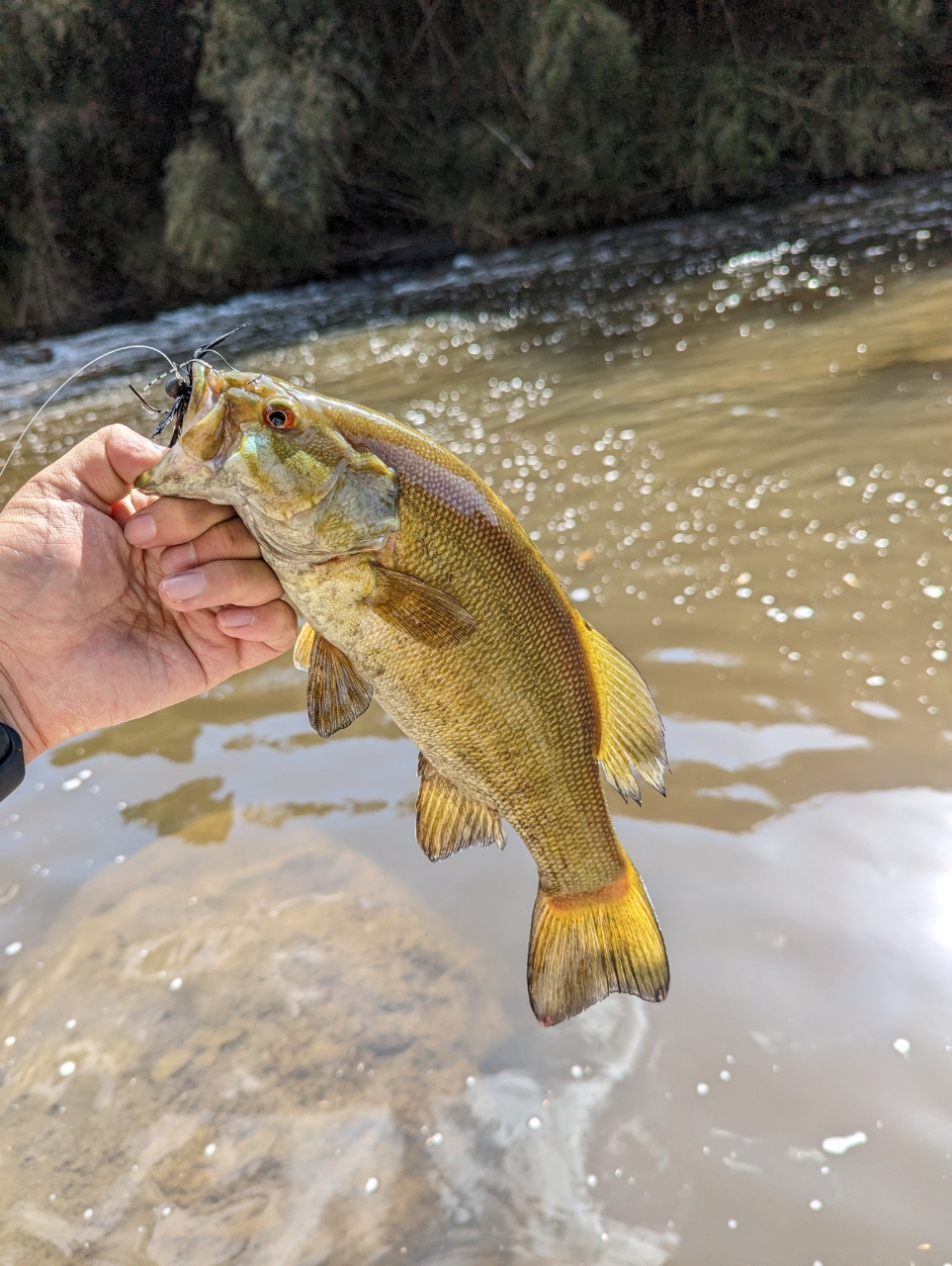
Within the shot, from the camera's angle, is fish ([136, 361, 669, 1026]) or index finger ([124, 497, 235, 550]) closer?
fish ([136, 361, 669, 1026])

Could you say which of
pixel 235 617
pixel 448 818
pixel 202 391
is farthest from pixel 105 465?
pixel 448 818

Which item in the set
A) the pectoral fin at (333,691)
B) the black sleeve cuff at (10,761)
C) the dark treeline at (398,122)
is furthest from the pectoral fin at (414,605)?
the dark treeline at (398,122)

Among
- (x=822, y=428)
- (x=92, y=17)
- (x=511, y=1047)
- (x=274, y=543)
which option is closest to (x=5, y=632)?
(x=274, y=543)

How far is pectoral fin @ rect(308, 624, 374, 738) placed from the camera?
189 cm

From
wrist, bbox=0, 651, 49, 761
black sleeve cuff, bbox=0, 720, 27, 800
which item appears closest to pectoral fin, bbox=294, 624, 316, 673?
black sleeve cuff, bbox=0, 720, 27, 800

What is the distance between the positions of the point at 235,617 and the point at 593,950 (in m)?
1.16

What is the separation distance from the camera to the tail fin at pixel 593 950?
2047 mm

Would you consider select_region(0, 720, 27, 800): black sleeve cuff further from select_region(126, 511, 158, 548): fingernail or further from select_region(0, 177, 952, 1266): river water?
select_region(0, 177, 952, 1266): river water

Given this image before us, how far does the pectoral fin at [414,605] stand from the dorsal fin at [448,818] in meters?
0.37

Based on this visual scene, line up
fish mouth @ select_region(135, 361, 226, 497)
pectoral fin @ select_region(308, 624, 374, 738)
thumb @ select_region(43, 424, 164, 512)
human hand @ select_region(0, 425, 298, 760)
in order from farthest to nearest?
1. thumb @ select_region(43, 424, 164, 512)
2. human hand @ select_region(0, 425, 298, 760)
3. pectoral fin @ select_region(308, 624, 374, 738)
4. fish mouth @ select_region(135, 361, 226, 497)

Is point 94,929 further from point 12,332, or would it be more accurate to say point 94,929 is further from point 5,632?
point 12,332

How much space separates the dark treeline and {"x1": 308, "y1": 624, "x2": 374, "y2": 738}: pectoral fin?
19443 mm

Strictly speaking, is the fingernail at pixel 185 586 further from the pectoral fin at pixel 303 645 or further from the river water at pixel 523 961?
the river water at pixel 523 961

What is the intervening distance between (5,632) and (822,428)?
5678mm
